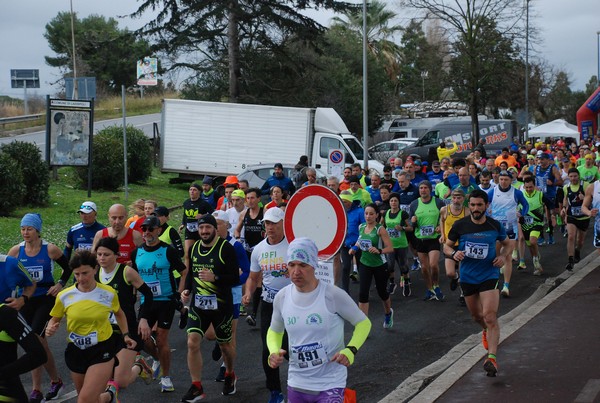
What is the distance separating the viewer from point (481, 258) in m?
9.44

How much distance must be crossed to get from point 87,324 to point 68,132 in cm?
1747

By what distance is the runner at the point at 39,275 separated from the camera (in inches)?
361

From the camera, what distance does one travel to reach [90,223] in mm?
10234

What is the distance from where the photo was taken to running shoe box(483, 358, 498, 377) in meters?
8.93

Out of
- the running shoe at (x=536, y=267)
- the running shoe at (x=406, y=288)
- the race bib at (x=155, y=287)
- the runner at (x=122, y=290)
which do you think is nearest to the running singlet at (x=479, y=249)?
the race bib at (x=155, y=287)


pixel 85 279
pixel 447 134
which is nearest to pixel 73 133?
pixel 85 279

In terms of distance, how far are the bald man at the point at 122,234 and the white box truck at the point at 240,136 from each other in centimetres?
2039

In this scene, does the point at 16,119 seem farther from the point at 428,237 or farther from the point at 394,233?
the point at 428,237

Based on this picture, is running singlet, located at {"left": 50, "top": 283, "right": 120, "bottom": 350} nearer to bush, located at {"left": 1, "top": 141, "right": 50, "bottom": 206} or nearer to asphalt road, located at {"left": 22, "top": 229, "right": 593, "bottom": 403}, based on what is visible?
asphalt road, located at {"left": 22, "top": 229, "right": 593, "bottom": 403}

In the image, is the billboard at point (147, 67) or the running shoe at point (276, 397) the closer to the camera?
the running shoe at point (276, 397)

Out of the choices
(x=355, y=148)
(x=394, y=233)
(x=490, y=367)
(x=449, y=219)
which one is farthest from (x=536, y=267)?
(x=355, y=148)

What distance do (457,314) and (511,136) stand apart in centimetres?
3338

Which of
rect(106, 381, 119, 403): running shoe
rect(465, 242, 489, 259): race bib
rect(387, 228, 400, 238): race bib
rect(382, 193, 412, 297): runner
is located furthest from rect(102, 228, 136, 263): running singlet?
rect(387, 228, 400, 238): race bib

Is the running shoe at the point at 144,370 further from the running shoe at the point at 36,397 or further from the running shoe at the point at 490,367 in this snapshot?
the running shoe at the point at 490,367
